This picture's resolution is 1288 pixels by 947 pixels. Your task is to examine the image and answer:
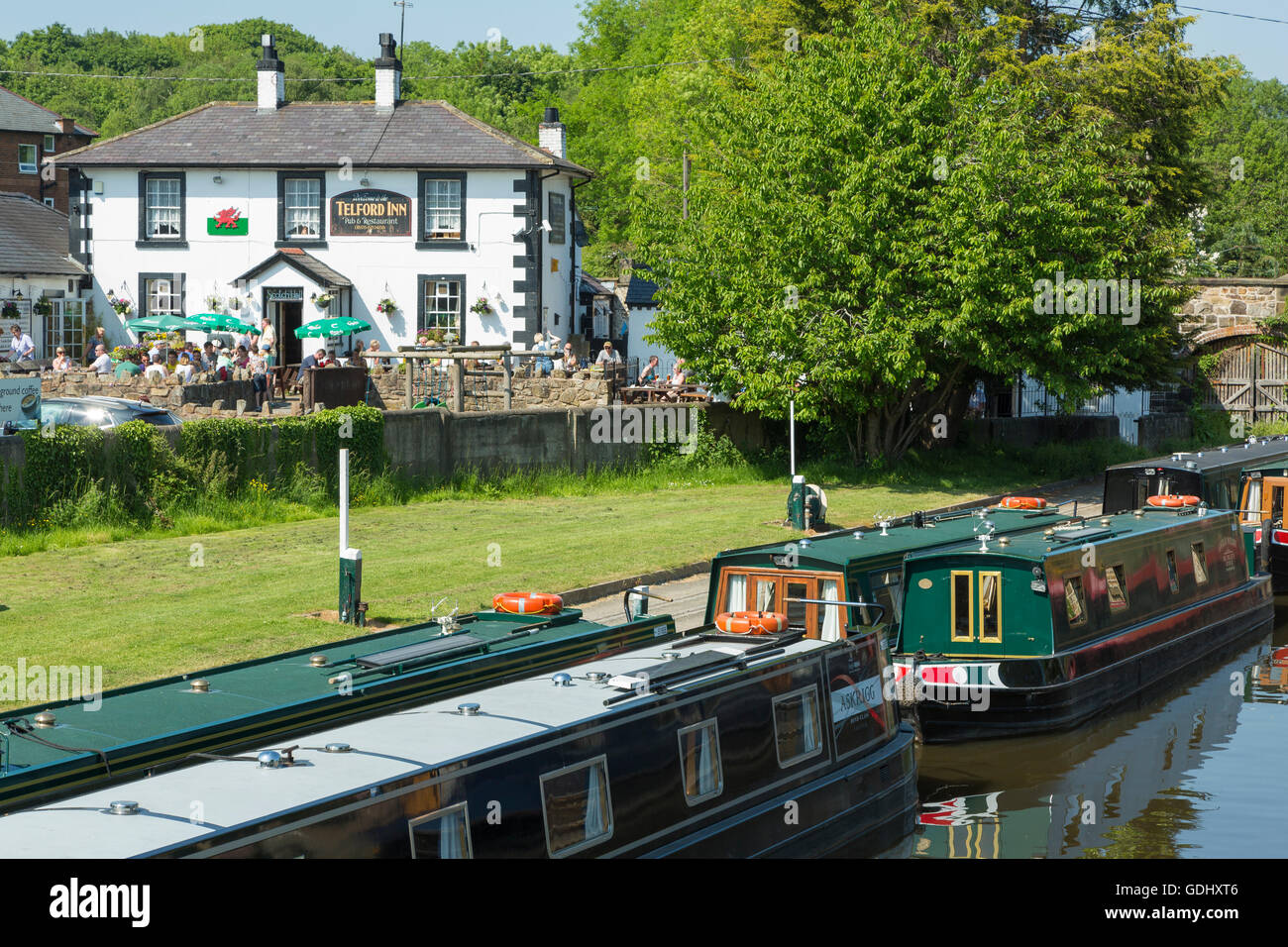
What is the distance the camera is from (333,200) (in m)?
43.9

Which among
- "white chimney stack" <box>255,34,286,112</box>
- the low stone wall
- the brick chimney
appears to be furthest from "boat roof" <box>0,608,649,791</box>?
the brick chimney

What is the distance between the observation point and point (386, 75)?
4597 centimetres

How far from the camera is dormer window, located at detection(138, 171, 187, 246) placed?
4412 cm

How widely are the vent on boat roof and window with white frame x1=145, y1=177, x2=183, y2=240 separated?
108 ft

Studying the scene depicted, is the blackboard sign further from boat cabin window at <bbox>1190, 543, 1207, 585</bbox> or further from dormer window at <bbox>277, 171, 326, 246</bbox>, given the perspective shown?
boat cabin window at <bbox>1190, 543, 1207, 585</bbox>

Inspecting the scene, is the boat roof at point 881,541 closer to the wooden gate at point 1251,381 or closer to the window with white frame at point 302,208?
the window with white frame at point 302,208

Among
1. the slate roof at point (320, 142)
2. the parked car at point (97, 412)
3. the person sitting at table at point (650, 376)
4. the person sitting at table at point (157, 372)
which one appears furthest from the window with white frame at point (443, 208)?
the parked car at point (97, 412)

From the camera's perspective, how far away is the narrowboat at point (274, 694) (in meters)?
8.87

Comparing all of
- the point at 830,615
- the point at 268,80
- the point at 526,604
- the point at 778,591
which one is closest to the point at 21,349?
the point at 268,80

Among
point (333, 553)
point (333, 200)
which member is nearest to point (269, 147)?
point (333, 200)

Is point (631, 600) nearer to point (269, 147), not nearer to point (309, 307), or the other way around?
point (309, 307)

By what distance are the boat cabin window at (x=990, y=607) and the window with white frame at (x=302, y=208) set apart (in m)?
31.6

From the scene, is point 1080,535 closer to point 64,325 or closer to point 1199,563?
point 1199,563
